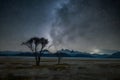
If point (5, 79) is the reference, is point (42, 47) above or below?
above

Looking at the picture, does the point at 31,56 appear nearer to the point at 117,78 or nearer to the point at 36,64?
the point at 36,64

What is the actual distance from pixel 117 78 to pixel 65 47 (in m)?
4.55

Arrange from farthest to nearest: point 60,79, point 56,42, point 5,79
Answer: point 56,42 → point 60,79 → point 5,79

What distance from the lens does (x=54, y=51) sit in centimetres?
1447

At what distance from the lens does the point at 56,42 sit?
12922 mm

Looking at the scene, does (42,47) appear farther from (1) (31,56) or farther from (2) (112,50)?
(2) (112,50)

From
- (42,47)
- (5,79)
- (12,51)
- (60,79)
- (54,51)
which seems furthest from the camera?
(42,47)

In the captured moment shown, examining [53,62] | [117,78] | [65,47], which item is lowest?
[117,78]

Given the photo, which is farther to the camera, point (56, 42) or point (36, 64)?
point (36, 64)

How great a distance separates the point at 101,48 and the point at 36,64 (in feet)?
19.2

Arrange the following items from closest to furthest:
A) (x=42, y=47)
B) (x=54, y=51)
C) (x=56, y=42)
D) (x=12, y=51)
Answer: (x=12, y=51) → (x=56, y=42) → (x=54, y=51) → (x=42, y=47)

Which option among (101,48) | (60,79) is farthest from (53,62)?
(60,79)

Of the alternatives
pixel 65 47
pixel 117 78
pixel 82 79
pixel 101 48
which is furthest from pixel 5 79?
pixel 101 48

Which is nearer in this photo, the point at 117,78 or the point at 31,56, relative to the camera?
the point at 117,78
